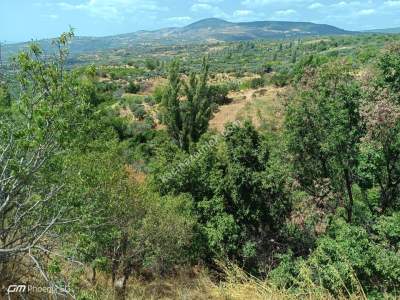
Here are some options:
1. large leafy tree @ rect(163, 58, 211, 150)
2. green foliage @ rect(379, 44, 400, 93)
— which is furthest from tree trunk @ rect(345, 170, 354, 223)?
large leafy tree @ rect(163, 58, 211, 150)

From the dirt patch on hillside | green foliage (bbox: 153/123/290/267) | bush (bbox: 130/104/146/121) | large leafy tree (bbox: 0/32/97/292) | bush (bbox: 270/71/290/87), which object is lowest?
bush (bbox: 130/104/146/121)

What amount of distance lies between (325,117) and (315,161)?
6.59ft

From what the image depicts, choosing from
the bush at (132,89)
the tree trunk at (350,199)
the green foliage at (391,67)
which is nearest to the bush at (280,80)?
the bush at (132,89)

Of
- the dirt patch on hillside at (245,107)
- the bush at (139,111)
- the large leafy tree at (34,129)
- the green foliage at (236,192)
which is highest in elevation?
the large leafy tree at (34,129)

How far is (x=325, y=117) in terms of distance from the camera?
14.7 m

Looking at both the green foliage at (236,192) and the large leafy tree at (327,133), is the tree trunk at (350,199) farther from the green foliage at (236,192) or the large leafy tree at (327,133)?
the green foliage at (236,192)

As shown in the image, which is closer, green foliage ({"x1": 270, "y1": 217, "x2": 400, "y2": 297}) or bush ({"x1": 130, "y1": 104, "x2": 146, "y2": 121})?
green foliage ({"x1": 270, "y1": 217, "x2": 400, "y2": 297})

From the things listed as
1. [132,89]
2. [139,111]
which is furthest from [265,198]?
[132,89]

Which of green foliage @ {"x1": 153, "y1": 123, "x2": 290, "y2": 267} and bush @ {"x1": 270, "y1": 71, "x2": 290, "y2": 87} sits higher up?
green foliage @ {"x1": 153, "y1": 123, "x2": 290, "y2": 267}

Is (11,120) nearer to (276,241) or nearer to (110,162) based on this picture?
(110,162)

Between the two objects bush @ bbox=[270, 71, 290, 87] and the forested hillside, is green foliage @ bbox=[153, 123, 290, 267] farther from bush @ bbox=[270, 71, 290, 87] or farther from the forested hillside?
bush @ bbox=[270, 71, 290, 87]

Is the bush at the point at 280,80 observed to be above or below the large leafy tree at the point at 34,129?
below

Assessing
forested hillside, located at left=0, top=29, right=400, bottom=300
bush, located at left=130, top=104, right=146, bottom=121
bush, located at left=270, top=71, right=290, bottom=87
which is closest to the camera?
forested hillside, located at left=0, top=29, right=400, bottom=300

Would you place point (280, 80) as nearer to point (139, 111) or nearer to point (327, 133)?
point (139, 111)
